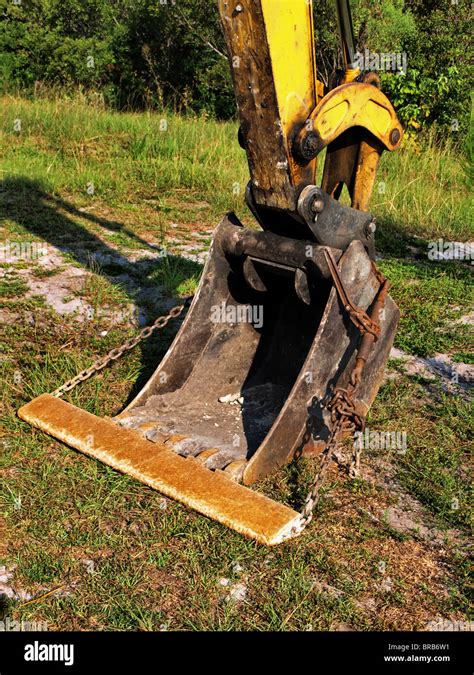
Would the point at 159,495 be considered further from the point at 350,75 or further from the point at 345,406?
the point at 350,75

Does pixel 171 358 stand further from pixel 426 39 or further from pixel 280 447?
pixel 426 39

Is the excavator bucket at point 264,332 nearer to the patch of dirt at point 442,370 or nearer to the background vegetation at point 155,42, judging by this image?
the patch of dirt at point 442,370

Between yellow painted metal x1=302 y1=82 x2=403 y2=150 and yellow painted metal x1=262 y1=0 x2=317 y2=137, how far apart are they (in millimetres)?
70

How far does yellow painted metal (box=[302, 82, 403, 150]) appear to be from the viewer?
3.64 meters

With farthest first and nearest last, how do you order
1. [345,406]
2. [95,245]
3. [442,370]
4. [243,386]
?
[95,245], [442,370], [243,386], [345,406]

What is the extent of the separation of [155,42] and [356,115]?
15.8 m

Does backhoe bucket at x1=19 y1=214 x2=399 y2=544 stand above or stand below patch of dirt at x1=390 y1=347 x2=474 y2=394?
above

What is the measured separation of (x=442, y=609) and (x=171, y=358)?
187 cm

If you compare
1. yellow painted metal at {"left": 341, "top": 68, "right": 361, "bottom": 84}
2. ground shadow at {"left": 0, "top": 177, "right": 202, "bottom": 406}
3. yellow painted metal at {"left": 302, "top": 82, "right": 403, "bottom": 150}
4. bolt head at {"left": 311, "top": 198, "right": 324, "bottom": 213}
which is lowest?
ground shadow at {"left": 0, "top": 177, "right": 202, "bottom": 406}

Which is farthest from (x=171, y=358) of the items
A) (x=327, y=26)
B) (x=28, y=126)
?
(x=327, y=26)

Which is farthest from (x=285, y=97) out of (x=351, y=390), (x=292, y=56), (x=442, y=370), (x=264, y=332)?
(x=442, y=370)

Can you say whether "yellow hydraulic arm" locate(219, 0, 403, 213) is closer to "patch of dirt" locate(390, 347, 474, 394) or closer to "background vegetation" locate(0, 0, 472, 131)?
"patch of dirt" locate(390, 347, 474, 394)

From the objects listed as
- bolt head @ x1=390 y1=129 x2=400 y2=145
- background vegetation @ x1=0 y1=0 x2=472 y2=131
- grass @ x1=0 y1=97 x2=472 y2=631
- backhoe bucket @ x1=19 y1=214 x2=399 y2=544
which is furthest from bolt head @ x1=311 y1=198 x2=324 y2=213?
background vegetation @ x1=0 y1=0 x2=472 y2=131

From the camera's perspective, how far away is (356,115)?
12.7 feet
